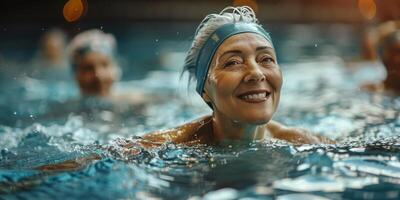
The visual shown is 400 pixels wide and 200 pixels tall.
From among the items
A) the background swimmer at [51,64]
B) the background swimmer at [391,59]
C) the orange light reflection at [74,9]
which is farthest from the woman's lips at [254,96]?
the orange light reflection at [74,9]

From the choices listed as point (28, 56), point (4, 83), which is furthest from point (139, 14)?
point (4, 83)

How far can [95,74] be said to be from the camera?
8031mm

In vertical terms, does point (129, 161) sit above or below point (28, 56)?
below

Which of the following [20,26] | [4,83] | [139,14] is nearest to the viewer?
[4,83]

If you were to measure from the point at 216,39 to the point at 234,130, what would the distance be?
69 centimetres

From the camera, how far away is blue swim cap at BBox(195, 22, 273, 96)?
4.46 meters

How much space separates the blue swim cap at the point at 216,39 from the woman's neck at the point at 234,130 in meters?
0.31

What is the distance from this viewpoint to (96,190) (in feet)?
11.4

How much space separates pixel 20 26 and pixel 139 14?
403 centimetres

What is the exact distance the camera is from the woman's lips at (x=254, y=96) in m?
4.15

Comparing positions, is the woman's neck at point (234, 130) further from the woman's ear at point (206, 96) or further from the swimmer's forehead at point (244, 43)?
the swimmer's forehead at point (244, 43)

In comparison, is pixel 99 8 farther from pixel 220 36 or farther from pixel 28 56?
pixel 220 36

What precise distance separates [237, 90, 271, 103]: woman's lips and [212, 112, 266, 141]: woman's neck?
0.27 meters

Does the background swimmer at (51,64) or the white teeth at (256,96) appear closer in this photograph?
the white teeth at (256,96)
